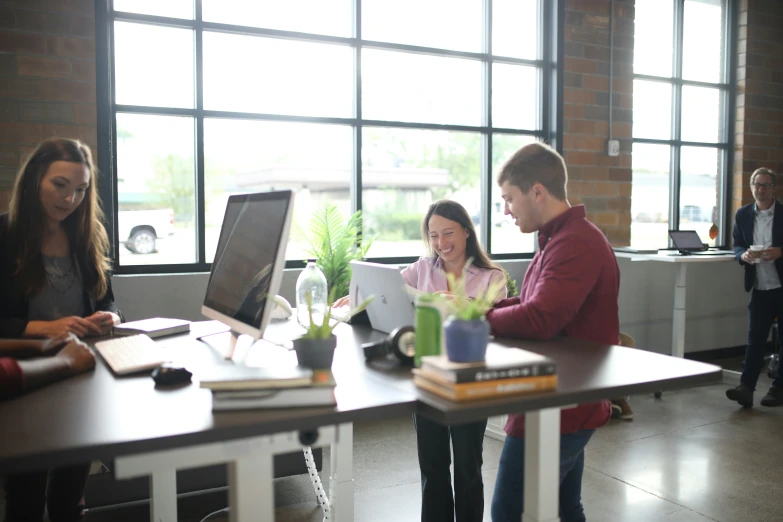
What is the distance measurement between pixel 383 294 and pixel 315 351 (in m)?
0.55

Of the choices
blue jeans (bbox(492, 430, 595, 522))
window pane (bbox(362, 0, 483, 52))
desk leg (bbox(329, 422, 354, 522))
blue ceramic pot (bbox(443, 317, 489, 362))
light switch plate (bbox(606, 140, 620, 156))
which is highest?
window pane (bbox(362, 0, 483, 52))

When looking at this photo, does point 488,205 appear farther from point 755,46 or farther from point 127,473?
point 127,473

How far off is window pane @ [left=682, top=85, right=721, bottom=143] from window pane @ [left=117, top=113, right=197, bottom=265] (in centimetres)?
433

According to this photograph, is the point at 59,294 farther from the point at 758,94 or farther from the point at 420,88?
the point at 758,94

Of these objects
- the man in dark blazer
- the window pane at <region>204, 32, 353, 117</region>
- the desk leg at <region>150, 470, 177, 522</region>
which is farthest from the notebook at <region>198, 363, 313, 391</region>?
the man in dark blazer

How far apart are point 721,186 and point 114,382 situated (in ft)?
19.9

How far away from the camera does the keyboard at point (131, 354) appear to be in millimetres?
1610

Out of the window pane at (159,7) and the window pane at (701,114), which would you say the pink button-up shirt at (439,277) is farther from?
the window pane at (701,114)

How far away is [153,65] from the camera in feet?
13.0

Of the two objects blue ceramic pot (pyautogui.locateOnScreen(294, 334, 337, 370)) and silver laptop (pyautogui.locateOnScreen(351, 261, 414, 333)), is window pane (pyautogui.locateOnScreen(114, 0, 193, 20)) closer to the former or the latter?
silver laptop (pyautogui.locateOnScreen(351, 261, 414, 333))

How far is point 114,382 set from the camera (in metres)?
1.52

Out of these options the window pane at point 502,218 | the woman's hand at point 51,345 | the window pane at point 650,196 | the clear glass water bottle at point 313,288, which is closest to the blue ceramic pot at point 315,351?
the woman's hand at point 51,345

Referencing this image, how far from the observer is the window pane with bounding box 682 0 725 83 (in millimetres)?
6035

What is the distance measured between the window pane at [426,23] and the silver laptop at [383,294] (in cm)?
289
